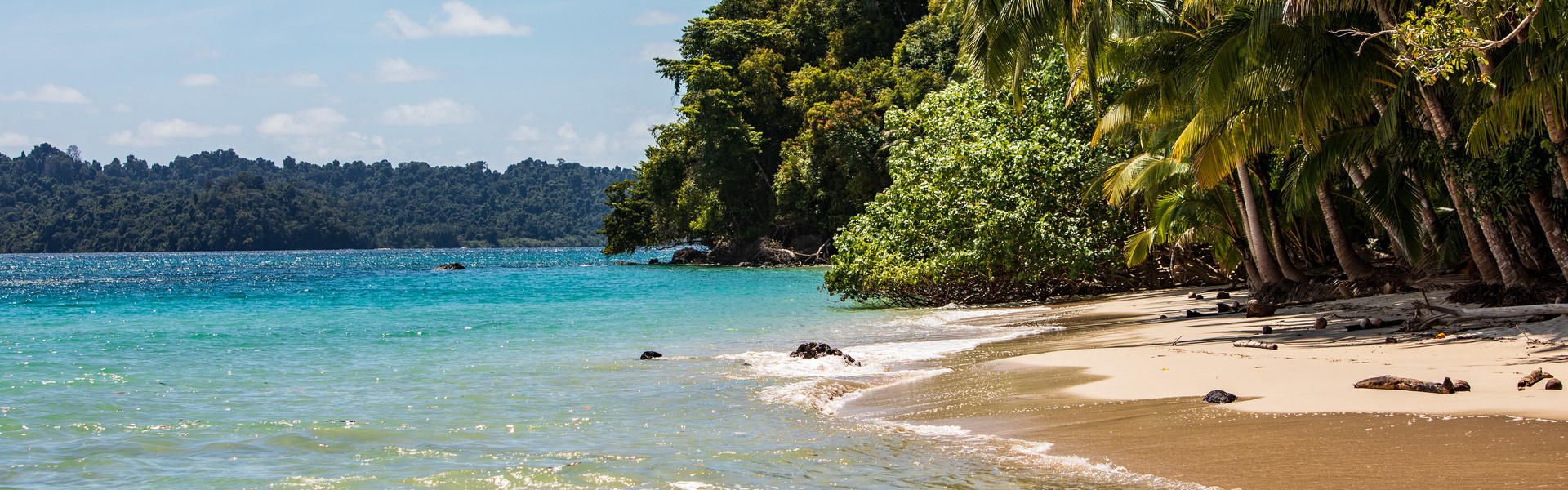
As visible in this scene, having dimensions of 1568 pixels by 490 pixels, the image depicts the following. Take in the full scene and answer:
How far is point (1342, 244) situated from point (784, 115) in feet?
133

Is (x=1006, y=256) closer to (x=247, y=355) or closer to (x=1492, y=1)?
(x=1492, y=1)

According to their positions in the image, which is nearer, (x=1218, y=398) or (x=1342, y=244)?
(x=1218, y=398)

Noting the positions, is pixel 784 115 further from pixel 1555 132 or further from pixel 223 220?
pixel 223 220

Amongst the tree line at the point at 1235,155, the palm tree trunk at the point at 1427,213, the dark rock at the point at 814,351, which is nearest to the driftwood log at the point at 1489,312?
the tree line at the point at 1235,155

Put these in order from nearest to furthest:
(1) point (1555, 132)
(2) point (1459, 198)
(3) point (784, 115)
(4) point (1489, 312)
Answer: (1) point (1555, 132), (4) point (1489, 312), (2) point (1459, 198), (3) point (784, 115)

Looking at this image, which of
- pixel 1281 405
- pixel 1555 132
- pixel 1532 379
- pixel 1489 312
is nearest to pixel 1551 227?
pixel 1489 312

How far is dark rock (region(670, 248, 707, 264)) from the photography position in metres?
65.4

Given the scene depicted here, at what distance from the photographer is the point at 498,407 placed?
844cm

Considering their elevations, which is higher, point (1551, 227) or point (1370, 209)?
point (1370, 209)

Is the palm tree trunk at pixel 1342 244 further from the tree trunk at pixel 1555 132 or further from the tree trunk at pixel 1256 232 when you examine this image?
the tree trunk at pixel 1555 132

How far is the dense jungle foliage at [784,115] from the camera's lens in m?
45.7

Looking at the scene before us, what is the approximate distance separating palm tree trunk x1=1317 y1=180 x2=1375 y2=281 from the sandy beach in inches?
112

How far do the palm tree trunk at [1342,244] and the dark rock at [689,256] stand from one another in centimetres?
5154

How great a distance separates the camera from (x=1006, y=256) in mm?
18906
